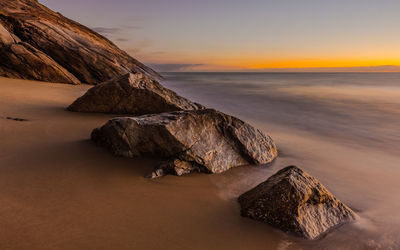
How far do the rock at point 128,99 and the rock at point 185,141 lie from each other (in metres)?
2.17

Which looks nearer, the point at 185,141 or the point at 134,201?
the point at 134,201

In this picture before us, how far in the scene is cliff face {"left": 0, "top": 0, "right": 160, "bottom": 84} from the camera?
32.8 feet

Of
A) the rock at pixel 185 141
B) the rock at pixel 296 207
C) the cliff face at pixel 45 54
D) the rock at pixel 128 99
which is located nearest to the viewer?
the rock at pixel 296 207

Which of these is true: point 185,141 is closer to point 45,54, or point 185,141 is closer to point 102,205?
point 102,205

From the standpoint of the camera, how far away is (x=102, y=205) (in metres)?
2.32

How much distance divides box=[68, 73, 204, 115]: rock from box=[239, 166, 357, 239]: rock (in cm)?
360

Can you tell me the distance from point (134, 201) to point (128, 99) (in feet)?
12.4

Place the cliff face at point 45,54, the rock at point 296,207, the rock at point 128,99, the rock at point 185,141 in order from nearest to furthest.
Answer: the rock at point 296,207, the rock at point 185,141, the rock at point 128,99, the cliff face at point 45,54

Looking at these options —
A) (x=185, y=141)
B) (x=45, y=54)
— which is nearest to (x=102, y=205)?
(x=185, y=141)

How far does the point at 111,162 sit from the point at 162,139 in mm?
625

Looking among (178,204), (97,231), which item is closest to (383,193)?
(178,204)

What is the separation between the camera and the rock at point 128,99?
5.73 m

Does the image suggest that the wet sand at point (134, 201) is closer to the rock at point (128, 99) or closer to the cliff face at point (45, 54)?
the rock at point (128, 99)

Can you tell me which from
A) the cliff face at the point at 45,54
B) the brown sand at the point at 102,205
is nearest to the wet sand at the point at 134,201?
the brown sand at the point at 102,205
